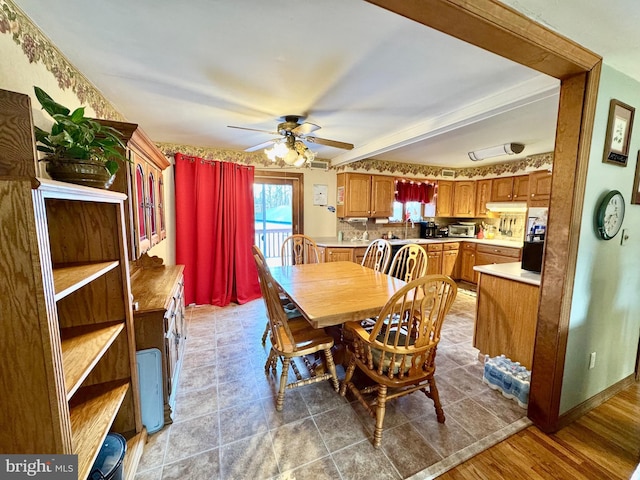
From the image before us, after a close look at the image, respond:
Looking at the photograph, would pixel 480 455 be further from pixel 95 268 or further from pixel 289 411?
pixel 95 268

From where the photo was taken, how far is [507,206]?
4.41 metres

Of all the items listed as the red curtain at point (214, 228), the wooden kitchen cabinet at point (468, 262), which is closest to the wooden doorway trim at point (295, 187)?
the red curtain at point (214, 228)

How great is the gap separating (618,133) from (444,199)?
3.64 metres

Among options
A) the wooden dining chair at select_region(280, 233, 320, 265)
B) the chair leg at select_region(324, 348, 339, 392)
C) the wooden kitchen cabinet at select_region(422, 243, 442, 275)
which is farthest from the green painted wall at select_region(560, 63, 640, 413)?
the wooden kitchen cabinet at select_region(422, 243, 442, 275)

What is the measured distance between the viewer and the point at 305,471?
1.38 meters

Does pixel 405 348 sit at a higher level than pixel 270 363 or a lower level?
higher

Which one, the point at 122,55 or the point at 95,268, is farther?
the point at 122,55

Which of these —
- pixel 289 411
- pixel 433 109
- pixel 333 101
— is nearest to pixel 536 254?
pixel 433 109

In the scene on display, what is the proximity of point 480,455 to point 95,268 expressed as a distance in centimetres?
218

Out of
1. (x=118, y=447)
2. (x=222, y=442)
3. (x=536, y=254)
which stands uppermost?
(x=536, y=254)

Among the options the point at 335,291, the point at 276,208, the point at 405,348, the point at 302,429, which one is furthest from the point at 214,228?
the point at 405,348

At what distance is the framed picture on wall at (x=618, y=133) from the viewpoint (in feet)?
4.91

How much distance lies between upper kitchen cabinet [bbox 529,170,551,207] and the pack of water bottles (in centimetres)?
259

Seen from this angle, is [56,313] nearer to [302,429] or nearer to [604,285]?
[302,429]
